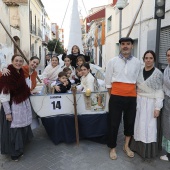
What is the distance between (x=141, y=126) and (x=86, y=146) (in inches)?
43.8

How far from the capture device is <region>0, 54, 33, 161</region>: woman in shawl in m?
3.04

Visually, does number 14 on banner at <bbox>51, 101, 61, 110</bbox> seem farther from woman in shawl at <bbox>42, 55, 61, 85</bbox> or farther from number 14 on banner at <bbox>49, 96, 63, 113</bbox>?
woman in shawl at <bbox>42, 55, 61, 85</bbox>

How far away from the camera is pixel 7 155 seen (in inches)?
138

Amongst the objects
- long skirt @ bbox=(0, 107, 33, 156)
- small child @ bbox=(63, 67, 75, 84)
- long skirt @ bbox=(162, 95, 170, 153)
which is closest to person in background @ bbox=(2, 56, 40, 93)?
long skirt @ bbox=(0, 107, 33, 156)

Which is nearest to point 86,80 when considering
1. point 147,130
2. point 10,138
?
point 147,130

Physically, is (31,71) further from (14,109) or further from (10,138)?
(10,138)

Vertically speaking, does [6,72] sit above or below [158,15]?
below

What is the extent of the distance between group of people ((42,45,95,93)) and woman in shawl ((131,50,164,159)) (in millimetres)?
1019

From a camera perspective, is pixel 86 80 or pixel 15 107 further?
pixel 86 80

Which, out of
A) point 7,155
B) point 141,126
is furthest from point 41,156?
point 141,126

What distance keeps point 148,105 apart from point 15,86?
192 cm

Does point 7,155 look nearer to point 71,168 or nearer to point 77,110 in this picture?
point 71,168

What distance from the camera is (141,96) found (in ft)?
10.6

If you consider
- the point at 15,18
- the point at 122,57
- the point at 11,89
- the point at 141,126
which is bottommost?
the point at 141,126
